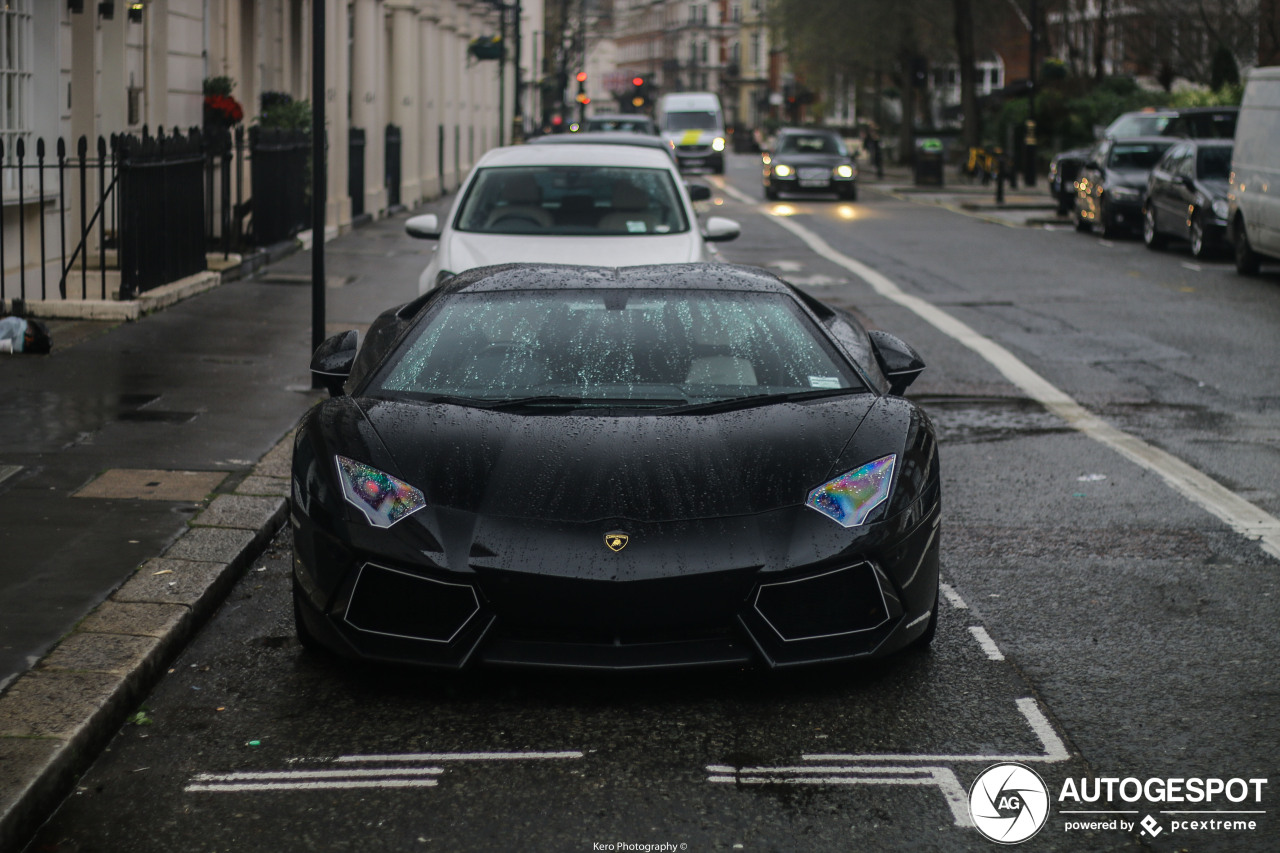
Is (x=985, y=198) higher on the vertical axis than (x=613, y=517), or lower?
higher

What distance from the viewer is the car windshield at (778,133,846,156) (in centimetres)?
3878

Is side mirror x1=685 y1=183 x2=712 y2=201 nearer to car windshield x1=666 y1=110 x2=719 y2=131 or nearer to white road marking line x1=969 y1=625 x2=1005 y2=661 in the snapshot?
white road marking line x1=969 y1=625 x2=1005 y2=661

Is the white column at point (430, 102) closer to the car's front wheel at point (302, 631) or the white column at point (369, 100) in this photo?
the white column at point (369, 100)

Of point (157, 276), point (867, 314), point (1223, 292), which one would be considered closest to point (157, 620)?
point (157, 276)

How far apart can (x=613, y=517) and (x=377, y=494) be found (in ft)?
2.34

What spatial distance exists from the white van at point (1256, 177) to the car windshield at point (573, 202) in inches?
367

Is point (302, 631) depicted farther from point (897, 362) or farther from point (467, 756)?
point (897, 362)

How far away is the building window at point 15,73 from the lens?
13.4 meters

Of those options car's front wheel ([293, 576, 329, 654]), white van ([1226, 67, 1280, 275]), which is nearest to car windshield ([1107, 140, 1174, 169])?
white van ([1226, 67, 1280, 275])

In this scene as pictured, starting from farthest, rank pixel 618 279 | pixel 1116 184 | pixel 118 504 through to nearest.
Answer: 1. pixel 1116 184
2. pixel 118 504
3. pixel 618 279

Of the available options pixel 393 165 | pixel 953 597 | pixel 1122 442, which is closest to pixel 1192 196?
pixel 1122 442

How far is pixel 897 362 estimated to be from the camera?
631cm

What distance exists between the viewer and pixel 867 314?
15445 millimetres

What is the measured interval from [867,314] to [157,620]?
10903 millimetres
